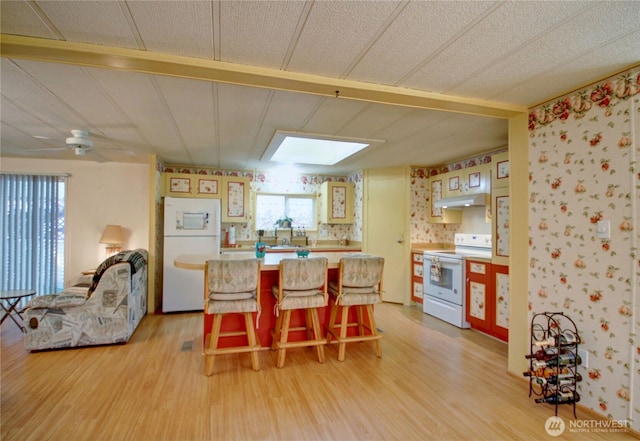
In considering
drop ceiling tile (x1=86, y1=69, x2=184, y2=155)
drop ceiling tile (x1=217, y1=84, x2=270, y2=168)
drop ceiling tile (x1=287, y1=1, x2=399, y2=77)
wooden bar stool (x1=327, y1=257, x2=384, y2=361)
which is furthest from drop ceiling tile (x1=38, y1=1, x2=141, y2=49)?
wooden bar stool (x1=327, y1=257, x2=384, y2=361)

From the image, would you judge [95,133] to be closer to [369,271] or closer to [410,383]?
[369,271]

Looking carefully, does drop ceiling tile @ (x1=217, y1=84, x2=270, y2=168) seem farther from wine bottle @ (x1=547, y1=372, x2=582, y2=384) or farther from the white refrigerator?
wine bottle @ (x1=547, y1=372, x2=582, y2=384)

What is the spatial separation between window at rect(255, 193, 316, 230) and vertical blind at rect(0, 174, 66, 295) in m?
2.88

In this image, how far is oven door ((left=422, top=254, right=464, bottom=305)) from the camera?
3854 millimetres

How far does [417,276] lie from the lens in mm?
4703

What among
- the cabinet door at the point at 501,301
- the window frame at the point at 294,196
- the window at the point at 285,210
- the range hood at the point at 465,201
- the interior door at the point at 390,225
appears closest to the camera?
the cabinet door at the point at 501,301

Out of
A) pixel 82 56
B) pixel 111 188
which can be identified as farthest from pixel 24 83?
pixel 111 188

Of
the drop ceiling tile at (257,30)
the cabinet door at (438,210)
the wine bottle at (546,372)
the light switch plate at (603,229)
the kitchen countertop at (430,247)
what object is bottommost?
the wine bottle at (546,372)

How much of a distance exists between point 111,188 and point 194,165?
1234 millimetres

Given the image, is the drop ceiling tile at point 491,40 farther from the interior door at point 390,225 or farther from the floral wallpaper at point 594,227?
the interior door at point 390,225

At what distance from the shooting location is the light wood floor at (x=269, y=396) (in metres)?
1.86

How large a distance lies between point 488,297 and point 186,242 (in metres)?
3.95

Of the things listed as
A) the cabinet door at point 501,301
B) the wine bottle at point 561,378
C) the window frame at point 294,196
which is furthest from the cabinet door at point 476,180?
the window frame at point 294,196

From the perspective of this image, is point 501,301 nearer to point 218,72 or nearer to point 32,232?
point 218,72
